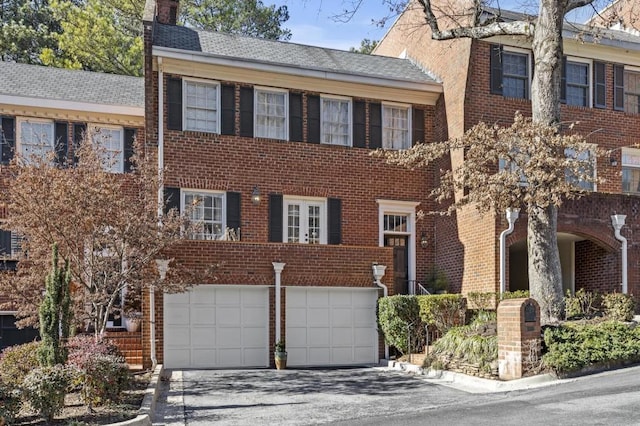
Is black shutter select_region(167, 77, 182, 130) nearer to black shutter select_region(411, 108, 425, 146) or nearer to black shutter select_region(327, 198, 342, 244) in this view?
black shutter select_region(327, 198, 342, 244)

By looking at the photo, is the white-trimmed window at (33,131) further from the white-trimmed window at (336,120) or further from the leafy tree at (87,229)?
the white-trimmed window at (336,120)

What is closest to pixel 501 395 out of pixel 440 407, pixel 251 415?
pixel 440 407

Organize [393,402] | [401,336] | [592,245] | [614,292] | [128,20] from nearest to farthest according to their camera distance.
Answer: [393,402] → [401,336] → [614,292] → [592,245] → [128,20]

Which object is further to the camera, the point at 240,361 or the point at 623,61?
the point at 623,61

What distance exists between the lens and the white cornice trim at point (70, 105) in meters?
17.0

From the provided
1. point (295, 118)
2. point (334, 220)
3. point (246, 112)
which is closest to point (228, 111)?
point (246, 112)

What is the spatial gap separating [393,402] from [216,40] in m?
12.3

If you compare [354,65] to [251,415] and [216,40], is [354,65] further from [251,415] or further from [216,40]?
[251,415]

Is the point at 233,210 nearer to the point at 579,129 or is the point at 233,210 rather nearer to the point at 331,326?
the point at 331,326

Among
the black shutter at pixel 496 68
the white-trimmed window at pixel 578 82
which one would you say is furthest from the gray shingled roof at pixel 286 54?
the white-trimmed window at pixel 578 82

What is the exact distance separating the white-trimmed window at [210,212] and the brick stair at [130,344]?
113 inches

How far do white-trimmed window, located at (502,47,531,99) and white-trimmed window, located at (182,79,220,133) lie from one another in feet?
25.3

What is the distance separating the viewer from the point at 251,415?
31.6 ft

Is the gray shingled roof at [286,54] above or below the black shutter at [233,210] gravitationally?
above
